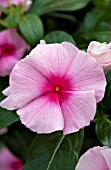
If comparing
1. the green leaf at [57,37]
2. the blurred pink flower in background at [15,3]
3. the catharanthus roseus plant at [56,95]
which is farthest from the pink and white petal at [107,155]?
the blurred pink flower in background at [15,3]

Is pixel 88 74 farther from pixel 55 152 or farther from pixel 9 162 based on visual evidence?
pixel 9 162

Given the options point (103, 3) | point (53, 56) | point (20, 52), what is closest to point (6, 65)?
point (20, 52)

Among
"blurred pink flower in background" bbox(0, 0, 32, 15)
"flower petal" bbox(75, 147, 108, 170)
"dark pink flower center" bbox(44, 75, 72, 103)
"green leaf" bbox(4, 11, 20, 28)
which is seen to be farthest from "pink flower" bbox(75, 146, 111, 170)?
"blurred pink flower in background" bbox(0, 0, 32, 15)

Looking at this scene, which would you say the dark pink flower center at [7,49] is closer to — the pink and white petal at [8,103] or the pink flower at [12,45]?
the pink flower at [12,45]

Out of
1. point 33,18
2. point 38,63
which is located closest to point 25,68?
point 38,63

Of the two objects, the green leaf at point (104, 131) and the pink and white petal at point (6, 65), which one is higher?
the pink and white petal at point (6, 65)

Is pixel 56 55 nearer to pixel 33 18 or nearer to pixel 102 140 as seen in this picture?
pixel 102 140
